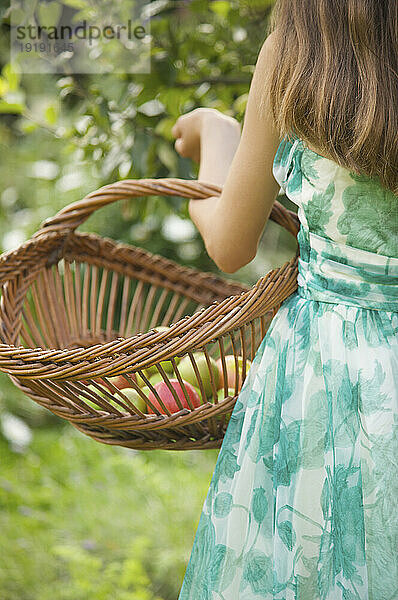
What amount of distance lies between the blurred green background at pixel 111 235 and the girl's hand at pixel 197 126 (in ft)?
→ 0.73

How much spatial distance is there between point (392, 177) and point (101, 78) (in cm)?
86

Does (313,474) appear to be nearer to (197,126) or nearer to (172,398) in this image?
(172,398)

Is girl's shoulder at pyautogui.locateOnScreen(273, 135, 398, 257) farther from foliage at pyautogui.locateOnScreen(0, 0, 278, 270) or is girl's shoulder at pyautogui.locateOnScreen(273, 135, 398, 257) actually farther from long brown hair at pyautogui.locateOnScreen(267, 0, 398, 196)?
foliage at pyautogui.locateOnScreen(0, 0, 278, 270)

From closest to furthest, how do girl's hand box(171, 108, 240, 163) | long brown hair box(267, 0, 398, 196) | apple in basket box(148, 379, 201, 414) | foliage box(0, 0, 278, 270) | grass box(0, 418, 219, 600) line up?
long brown hair box(267, 0, 398, 196) → apple in basket box(148, 379, 201, 414) → girl's hand box(171, 108, 240, 163) → foliage box(0, 0, 278, 270) → grass box(0, 418, 219, 600)

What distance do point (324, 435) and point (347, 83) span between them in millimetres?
372

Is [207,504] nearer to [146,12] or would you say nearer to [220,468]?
[220,468]

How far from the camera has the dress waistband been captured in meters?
0.76

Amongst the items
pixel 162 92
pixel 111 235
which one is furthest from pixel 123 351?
pixel 111 235

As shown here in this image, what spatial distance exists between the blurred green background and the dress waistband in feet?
1.78

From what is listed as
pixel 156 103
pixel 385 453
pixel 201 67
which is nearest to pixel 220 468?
pixel 385 453

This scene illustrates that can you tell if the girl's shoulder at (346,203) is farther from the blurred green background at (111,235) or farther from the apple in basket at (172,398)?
the blurred green background at (111,235)

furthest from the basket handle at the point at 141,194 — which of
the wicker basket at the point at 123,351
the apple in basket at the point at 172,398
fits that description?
the apple in basket at the point at 172,398

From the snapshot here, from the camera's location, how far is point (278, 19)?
79cm

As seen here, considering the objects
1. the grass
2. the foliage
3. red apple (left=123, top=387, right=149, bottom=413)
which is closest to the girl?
red apple (left=123, top=387, right=149, bottom=413)
